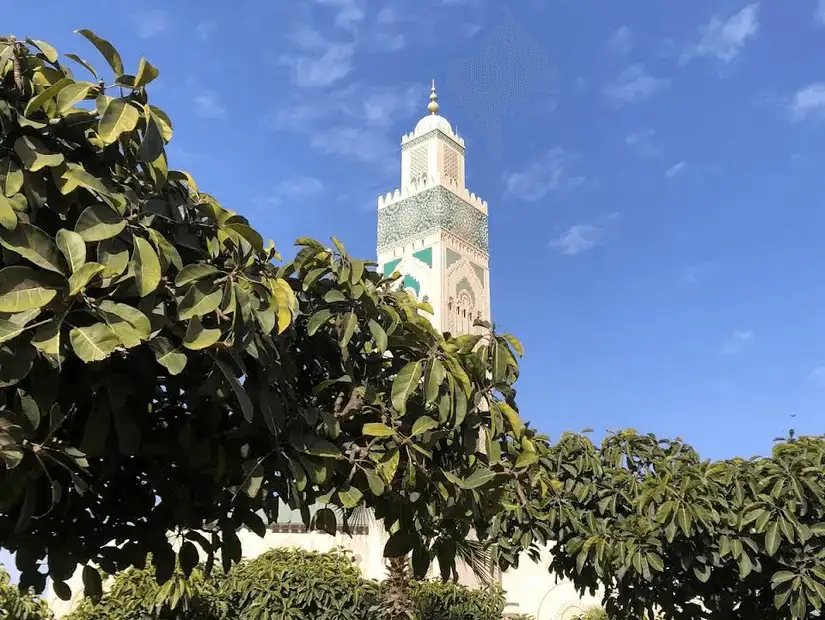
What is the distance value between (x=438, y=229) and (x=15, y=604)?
65.9 ft

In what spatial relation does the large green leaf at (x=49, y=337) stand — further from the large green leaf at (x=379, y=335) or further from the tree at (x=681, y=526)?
the tree at (x=681, y=526)

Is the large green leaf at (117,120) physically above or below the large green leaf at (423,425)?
above

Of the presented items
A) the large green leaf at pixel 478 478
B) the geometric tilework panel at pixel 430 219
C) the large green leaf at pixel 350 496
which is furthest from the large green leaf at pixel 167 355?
the geometric tilework panel at pixel 430 219

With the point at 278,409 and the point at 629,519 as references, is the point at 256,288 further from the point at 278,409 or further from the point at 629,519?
the point at 629,519

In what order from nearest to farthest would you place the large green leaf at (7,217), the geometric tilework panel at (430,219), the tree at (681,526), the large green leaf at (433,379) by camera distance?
1. the large green leaf at (7,217)
2. the large green leaf at (433,379)
3. the tree at (681,526)
4. the geometric tilework panel at (430,219)

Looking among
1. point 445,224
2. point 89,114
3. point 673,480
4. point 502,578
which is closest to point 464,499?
point 89,114

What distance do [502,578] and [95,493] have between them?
49.6 feet

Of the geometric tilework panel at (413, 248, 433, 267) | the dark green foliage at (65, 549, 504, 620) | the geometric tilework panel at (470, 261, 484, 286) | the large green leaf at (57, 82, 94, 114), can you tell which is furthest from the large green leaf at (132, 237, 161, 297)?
the geometric tilework panel at (470, 261, 484, 286)

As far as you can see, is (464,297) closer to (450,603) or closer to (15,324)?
(450,603)

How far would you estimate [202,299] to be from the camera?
8.48 feet

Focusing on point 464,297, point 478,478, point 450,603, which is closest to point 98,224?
point 478,478

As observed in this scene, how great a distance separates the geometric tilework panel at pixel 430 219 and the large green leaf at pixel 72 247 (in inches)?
977

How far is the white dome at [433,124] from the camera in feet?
94.2

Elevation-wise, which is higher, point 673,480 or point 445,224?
point 445,224
